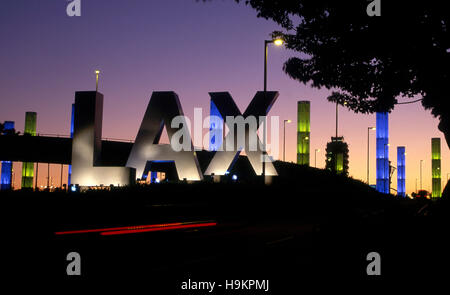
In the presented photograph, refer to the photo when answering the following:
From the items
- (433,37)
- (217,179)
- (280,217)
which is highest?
(433,37)

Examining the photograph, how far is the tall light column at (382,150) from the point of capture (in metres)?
62.2

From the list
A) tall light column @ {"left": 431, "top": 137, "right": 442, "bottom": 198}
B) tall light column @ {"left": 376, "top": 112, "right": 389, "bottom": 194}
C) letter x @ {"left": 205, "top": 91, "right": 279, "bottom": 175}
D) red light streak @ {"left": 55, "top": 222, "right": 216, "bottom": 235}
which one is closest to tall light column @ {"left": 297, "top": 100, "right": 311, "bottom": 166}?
tall light column @ {"left": 376, "top": 112, "right": 389, "bottom": 194}

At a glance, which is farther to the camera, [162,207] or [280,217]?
[280,217]

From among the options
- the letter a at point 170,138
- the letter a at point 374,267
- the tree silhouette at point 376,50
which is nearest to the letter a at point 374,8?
the tree silhouette at point 376,50

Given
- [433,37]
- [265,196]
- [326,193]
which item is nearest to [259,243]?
[433,37]

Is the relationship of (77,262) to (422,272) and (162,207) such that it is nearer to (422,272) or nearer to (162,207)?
(422,272)

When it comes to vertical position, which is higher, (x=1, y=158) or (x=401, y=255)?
(x=1, y=158)

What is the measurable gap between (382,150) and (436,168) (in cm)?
4368

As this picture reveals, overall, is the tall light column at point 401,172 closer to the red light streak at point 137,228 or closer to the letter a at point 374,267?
the red light streak at point 137,228

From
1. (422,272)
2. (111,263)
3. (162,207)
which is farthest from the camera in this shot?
(162,207)

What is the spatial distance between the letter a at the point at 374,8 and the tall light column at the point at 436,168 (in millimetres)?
96120

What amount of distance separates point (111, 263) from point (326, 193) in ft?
101

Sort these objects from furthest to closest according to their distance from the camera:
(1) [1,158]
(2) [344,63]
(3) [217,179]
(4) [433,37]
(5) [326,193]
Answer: (1) [1,158], (5) [326,193], (3) [217,179], (2) [344,63], (4) [433,37]
